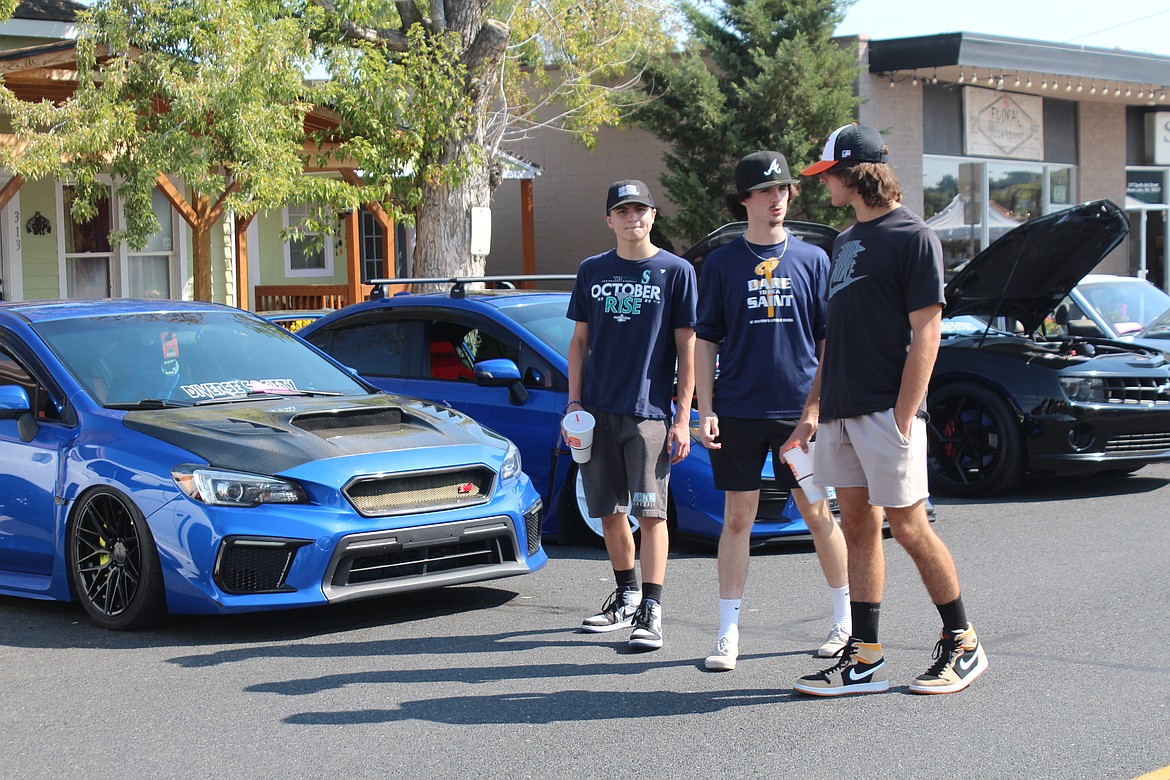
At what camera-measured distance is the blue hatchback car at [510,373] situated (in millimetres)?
7215

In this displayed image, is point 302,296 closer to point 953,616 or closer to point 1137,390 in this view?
point 1137,390

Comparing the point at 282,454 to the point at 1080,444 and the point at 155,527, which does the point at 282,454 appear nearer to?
the point at 155,527

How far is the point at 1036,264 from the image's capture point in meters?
9.09

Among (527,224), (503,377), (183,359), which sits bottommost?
(503,377)

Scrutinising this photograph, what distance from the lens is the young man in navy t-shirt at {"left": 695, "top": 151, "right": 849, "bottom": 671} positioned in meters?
5.07

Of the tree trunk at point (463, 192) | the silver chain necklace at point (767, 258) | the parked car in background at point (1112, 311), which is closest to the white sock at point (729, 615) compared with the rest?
the silver chain necklace at point (767, 258)

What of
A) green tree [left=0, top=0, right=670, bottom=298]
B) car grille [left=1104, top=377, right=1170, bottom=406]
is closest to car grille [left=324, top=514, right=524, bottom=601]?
car grille [left=1104, top=377, right=1170, bottom=406]

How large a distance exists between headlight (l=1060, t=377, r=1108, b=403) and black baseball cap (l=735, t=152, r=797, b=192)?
4792 mm

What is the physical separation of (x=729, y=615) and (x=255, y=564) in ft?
6.37

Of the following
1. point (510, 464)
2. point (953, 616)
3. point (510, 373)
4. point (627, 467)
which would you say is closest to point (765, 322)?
point (627, 467)

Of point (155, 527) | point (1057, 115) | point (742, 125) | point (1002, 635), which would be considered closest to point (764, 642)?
point (1002, 635)

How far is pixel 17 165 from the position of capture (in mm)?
12234

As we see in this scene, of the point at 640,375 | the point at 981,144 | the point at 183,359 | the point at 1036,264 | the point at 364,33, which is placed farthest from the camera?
the point at 981,144

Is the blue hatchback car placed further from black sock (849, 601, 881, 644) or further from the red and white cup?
black sock (849, 601, 881, 644)
